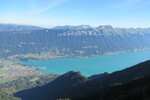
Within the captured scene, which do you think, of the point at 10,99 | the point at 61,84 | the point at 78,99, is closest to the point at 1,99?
the point at 10,99

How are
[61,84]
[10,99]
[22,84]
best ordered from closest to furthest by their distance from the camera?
[10,99] → [61,84] → [22,84]

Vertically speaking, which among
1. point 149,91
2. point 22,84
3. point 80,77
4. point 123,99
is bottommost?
point 22,84

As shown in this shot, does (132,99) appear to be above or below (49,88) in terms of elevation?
above

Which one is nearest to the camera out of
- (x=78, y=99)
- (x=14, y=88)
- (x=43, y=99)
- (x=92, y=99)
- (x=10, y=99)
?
(x=92, y=99)

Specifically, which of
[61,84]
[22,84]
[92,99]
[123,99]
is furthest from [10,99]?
[123,99]

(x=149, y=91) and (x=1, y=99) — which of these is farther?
(x=1, y=99)

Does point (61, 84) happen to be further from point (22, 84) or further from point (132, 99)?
point (132, 99)

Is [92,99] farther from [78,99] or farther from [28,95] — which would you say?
[28,95]

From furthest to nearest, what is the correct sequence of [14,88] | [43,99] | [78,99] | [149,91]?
[14,88] < [43,99] < [78,99] < [149,91]

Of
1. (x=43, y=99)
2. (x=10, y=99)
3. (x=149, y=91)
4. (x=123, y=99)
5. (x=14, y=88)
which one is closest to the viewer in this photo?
(x=149, y=91)

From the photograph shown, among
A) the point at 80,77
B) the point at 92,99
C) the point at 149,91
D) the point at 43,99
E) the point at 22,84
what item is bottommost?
the point at 22,84
